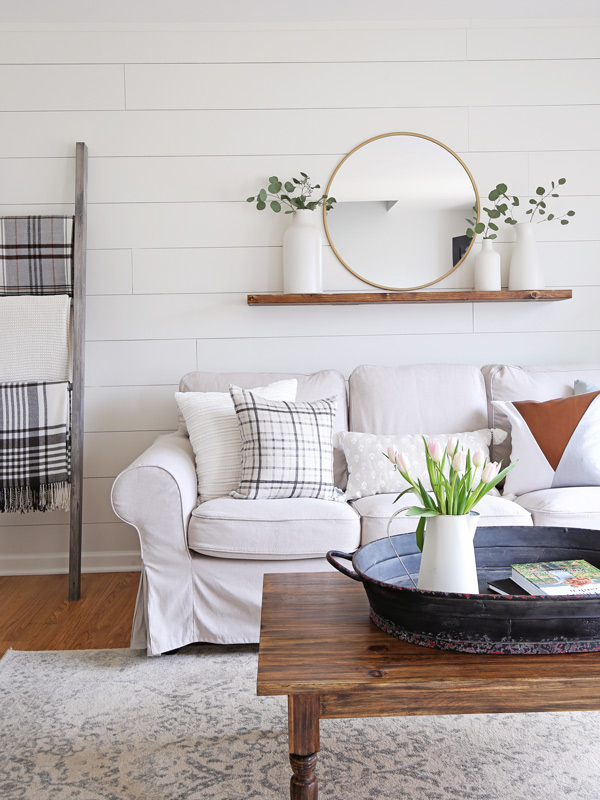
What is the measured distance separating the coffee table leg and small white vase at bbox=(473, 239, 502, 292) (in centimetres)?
244

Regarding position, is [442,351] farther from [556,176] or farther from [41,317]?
[41,317]

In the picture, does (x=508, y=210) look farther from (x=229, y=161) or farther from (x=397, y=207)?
(x=229, y=161)

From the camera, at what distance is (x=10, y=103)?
3.25 m

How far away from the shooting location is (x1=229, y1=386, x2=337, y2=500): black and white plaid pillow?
2.53 meters

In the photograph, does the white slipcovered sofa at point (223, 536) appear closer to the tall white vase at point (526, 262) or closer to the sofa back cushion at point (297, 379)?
the sofa back cushion at point (297, 379)

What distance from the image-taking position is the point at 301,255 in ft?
10.5

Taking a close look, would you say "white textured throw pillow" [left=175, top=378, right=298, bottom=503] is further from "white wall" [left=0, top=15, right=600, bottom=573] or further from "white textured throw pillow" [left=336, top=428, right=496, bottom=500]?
"white wall" [left=0, top=15, right=600, bottom=573]

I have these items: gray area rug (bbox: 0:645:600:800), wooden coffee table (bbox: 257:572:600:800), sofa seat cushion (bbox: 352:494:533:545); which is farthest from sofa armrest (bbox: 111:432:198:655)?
wooden coffee table (bbox: 257:572:600:800)

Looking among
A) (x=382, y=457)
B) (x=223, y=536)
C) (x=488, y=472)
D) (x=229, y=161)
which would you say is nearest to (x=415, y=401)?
(x=382, y=457)

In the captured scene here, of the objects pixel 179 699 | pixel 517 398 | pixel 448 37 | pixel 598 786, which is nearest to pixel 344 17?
pixel 448 37

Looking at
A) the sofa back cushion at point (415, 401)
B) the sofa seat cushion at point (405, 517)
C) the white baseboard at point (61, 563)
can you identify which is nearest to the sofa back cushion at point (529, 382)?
the sofa back cushion at point (415, 401)

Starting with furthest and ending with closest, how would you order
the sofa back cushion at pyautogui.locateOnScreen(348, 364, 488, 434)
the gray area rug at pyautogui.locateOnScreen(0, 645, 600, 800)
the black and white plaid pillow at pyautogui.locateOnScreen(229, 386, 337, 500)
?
the sofa back cushion at pyautogui.locateOnScreen(348, 364, 488, 434)
the black and white plaid pillow at pyautogui.locateOnScreen(229, 386, 337, 500)
the gray area rug at pyautogui.locateOnScreen(0, 645, 600, 800)

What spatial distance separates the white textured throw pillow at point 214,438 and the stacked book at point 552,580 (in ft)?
4.03

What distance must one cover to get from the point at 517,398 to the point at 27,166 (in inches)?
94.5
